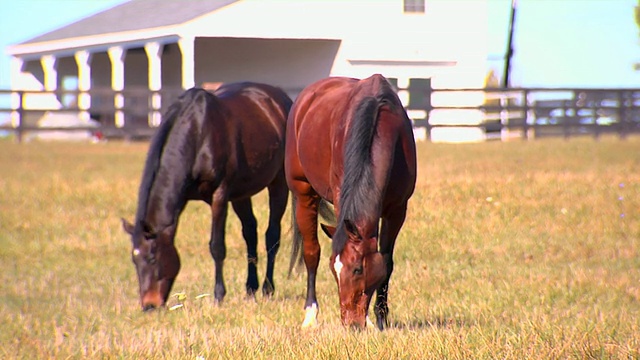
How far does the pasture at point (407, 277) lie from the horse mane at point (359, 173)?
686 millimetres

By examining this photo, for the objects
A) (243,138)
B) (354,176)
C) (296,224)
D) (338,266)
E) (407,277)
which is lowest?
(407,277)

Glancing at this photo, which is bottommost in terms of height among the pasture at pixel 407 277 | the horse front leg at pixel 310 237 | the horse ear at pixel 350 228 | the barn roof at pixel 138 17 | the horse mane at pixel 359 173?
the pasture at pixel 407 277

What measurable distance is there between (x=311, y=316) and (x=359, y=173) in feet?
4.94

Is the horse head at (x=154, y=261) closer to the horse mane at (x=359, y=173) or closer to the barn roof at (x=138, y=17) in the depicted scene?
the horse mane at (x=359, y=173)

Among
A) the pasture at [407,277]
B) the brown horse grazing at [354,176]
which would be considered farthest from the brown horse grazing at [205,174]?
the brown horse grazing at [354,176]

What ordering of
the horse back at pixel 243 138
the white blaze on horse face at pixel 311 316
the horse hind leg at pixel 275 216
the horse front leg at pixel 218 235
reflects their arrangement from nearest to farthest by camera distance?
the white blaze on horse face at pixel 311 316
the horse front leg at pixel 218 235
the horse back at pixel 243 138
the horse hind leg at pixel 275 216

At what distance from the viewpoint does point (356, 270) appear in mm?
5461

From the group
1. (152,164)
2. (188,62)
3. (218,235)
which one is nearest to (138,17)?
(188,62)

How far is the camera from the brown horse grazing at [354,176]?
5.50 meters

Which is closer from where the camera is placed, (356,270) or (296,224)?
(356,270)

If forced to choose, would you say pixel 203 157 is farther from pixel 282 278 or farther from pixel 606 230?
pixel 606 230

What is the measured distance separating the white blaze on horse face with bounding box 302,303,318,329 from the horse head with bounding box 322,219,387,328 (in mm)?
1206

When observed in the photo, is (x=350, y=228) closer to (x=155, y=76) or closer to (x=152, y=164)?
(x=152, y=164)

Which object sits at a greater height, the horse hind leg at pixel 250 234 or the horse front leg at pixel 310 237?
the horse front leg at pixel 310 237
